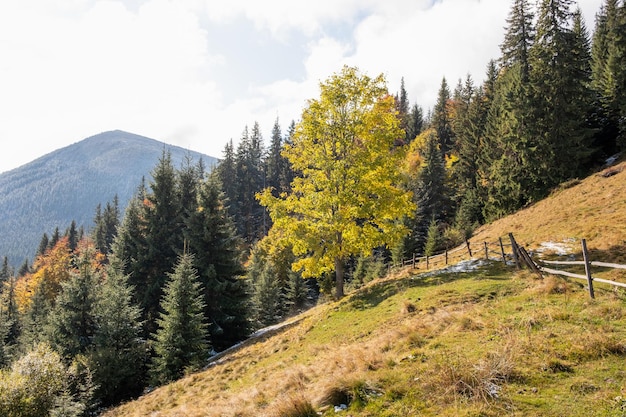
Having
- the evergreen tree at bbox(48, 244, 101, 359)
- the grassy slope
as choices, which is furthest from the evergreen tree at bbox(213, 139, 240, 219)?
the grassy slope

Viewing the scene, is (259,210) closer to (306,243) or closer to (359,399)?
(306,243)

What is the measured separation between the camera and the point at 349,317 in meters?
18.0

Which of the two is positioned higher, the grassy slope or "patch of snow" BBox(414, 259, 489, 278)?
"patch of snow" BBox(414, 259, 489, 278)

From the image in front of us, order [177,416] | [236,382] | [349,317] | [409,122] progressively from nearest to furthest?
[177,416] < [236,382] < [349,317] < [409,122]

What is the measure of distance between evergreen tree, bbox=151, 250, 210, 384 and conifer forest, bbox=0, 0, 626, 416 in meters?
0.09

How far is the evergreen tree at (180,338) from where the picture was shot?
68.9ft

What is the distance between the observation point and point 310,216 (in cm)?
2303

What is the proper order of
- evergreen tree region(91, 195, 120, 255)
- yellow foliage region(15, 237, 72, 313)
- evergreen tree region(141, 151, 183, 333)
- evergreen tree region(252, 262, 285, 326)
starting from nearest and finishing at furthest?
1. evergreen tree region(141, 151, 183, 333)
2. evergreen tree region(252, 262, 285, 326)
3. yellow foliage region(15, 237, 72, 313)
4. evergreen tree region(91, 195, 120, 255)

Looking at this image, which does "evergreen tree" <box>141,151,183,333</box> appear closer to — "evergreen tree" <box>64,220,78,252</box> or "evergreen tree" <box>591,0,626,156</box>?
"evergreen tree" <box>591,0,626,156</box>

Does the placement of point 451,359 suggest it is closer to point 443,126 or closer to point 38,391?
point 38,391

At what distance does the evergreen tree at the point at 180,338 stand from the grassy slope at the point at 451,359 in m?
3.74

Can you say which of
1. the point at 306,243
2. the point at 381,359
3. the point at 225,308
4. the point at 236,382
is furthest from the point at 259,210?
the point at 381,359

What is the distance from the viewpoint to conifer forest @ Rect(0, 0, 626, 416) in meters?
21.3

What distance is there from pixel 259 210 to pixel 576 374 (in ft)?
275
